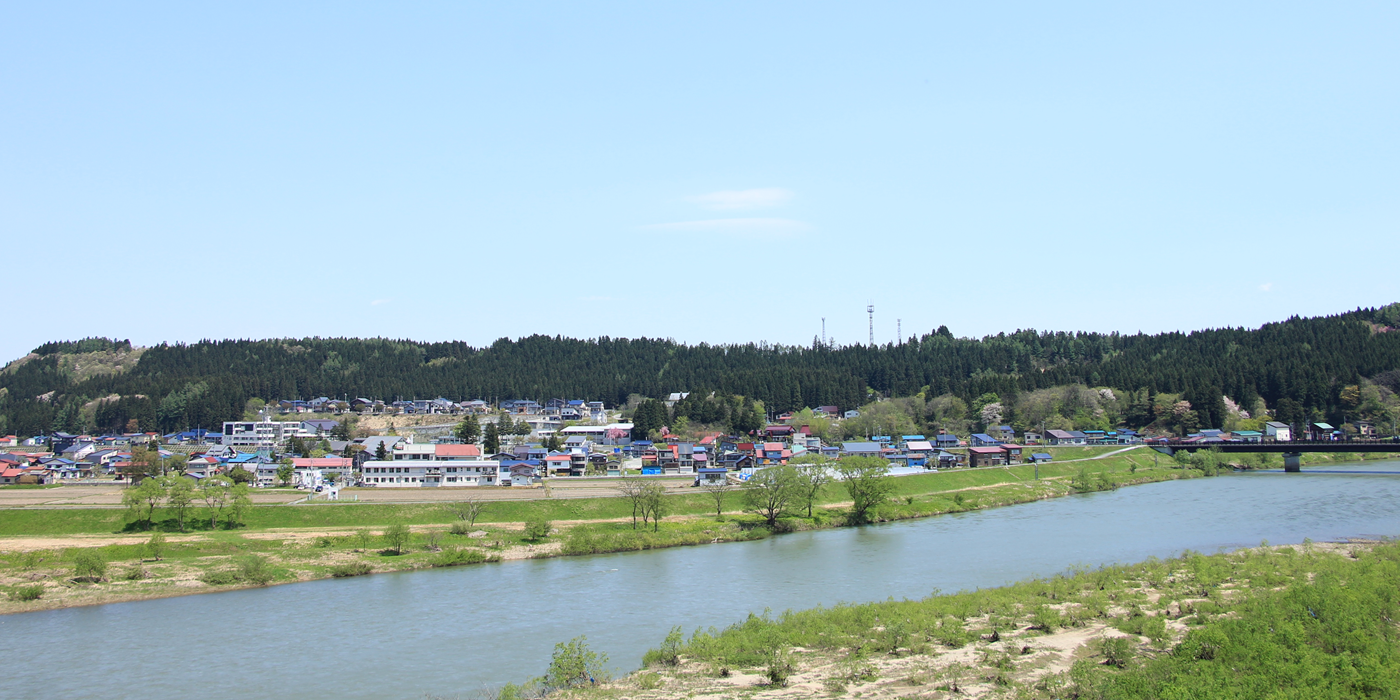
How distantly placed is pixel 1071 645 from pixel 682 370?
98.3 m

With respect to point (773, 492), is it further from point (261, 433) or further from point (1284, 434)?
point (261, 433)

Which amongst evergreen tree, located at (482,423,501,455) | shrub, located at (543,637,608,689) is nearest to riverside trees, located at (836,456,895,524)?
shrub, located at (543,637,608,689)

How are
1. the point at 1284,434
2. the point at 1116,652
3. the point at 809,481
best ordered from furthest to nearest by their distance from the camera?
the point at 1284,434, the point at 809,481, the point at 1116,652

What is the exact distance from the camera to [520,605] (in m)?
24.4

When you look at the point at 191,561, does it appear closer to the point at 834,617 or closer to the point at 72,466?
the point at 834,617

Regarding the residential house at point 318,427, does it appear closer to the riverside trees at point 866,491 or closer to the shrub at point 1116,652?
the riverside trees at point 866,491

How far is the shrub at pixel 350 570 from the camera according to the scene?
1177 inches

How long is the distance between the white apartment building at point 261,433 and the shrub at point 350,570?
54632 millimetres

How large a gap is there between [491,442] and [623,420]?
33.6 meters

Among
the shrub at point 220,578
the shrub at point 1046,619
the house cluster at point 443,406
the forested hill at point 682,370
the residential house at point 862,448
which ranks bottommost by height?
the shrub at point 220,578

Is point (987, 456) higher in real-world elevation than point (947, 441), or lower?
lower

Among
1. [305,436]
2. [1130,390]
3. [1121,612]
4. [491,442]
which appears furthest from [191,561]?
[1130,390]

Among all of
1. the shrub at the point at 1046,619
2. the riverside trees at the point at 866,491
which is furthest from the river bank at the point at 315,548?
the shrub at the point at 1046,619

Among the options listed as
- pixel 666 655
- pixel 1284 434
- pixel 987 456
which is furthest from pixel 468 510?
pixel 1284 434
